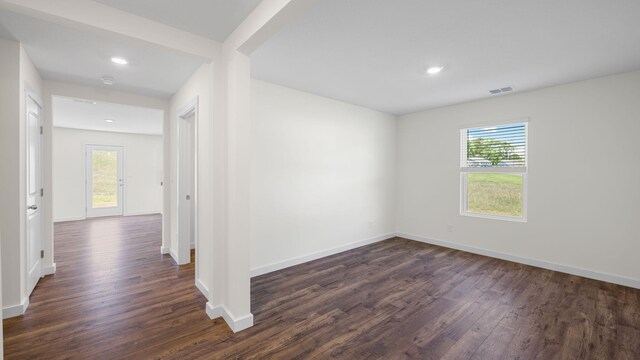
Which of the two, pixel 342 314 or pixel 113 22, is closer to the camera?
pixel 113 22

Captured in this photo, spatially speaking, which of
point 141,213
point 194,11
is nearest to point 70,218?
point 141,213

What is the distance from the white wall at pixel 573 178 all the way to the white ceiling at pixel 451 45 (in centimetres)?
35

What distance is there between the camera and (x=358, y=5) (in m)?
1.98

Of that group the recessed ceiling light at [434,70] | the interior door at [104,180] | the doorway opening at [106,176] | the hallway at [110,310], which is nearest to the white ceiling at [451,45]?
the recessed ceiling light at [434,70]

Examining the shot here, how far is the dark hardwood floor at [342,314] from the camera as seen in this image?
208 cm

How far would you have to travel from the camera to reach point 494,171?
433 centimetres

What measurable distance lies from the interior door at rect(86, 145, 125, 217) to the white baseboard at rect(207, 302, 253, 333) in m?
6.93

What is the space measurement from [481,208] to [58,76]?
6.16 meters

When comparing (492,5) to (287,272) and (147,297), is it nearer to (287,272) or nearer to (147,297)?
(287,272)

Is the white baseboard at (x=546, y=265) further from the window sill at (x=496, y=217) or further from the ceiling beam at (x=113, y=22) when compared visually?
the ceiling beam at (x=113, y=22)

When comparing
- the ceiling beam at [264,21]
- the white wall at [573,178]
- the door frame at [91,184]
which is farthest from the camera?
the door frame at [91,184]

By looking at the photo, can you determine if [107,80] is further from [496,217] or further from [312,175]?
[496,217]

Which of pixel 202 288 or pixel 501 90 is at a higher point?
pixel 501 90

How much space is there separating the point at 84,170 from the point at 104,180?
1.65 ft
